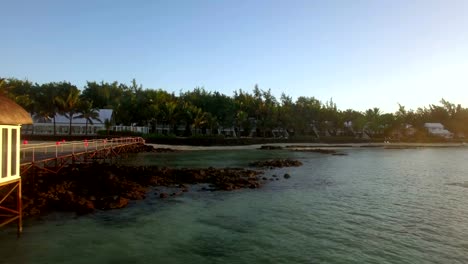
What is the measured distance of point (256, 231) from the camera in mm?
16281

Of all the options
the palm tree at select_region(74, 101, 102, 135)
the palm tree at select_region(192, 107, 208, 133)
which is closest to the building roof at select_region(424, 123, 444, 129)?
the palm tree at select_region(192, 107, 208, 133)

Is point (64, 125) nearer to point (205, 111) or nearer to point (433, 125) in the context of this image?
point (205, 111)

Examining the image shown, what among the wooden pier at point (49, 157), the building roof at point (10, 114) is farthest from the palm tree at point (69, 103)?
the building roof at point (10, 114)

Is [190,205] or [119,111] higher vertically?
[119,111]

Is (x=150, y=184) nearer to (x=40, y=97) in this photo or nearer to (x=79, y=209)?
(x=79, y=209)

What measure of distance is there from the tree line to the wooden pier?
18.6 m

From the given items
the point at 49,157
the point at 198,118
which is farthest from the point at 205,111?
the point at 49,157

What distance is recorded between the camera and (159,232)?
15.7 m

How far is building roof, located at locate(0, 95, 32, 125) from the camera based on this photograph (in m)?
12.0

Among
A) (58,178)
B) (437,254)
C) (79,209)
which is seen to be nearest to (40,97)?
(58,178)

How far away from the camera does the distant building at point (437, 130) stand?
126475 mm

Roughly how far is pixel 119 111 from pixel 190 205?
6493 centimetres

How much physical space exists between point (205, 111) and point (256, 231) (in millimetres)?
78366

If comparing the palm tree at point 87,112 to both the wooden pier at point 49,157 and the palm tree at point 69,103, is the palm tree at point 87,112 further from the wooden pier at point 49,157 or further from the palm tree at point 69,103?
the wooden pier at point 49,157
